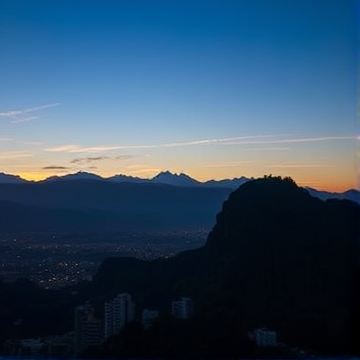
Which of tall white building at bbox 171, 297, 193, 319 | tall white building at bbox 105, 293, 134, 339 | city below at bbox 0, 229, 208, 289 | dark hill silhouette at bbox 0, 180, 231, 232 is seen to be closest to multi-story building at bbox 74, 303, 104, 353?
tall white building at bbox 105, 293, 134, 339

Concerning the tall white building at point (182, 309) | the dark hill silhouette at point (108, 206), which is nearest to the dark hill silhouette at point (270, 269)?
the tall white building at point (182, 309)

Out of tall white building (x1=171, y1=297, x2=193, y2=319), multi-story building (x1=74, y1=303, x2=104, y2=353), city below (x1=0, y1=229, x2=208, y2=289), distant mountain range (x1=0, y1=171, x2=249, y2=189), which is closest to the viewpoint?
multi-story building (x1=74, y1=303, x2=104, y2=353)

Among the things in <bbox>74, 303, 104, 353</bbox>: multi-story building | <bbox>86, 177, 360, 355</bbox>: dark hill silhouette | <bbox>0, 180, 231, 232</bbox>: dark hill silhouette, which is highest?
<bbox>0, 180, 231, 232</bbox>: dark hill silhouette

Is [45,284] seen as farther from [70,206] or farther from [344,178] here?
[344,178]

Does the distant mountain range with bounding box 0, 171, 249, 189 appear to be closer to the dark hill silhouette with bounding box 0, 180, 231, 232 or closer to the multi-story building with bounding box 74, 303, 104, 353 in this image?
the dark hill silhouette with bounding box 0, 180, 231, 232

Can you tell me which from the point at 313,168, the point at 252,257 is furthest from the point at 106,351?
the point at 313,168

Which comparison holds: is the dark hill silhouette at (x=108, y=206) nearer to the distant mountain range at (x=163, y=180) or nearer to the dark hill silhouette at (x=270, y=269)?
the distant mountain range at (x=163, y=180)

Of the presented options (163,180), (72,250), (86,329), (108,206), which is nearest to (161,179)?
(163,180)
